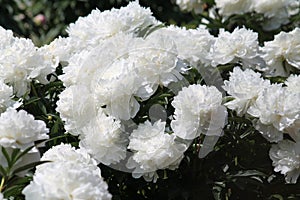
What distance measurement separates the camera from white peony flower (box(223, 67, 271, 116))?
1.62 metres

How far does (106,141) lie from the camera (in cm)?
155

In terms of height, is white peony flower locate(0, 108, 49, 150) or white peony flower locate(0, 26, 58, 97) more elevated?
white peony flower locate(0, 26, 58, 97)

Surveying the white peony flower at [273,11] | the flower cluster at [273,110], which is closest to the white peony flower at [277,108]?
the flower cluster at [273,110]

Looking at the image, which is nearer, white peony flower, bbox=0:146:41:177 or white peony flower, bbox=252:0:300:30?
white peony flower, bbox=0:146:41:177

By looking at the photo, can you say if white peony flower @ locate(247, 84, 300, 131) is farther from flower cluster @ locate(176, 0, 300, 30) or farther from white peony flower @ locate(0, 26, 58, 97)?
flower cluster @ locate(176, 0, 300, 30)

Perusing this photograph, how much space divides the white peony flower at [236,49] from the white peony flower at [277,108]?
0.31 meters

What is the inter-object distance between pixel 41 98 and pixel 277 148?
66 cm

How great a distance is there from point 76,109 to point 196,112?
306 mm

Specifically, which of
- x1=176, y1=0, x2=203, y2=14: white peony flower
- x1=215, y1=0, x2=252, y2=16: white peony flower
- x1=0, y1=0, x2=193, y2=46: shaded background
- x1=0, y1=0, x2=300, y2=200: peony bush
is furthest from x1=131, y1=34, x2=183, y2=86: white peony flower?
x1=0, y1=0, x2=193, y2=46: shaded background

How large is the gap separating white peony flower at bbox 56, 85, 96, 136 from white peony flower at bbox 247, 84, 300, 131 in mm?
408

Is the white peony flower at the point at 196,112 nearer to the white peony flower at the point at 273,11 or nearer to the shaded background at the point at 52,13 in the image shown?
the white peony flower at the point at 273,11

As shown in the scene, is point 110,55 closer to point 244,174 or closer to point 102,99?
point 102,99

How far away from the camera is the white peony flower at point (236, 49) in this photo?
6.17 ft

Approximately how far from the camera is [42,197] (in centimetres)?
121
